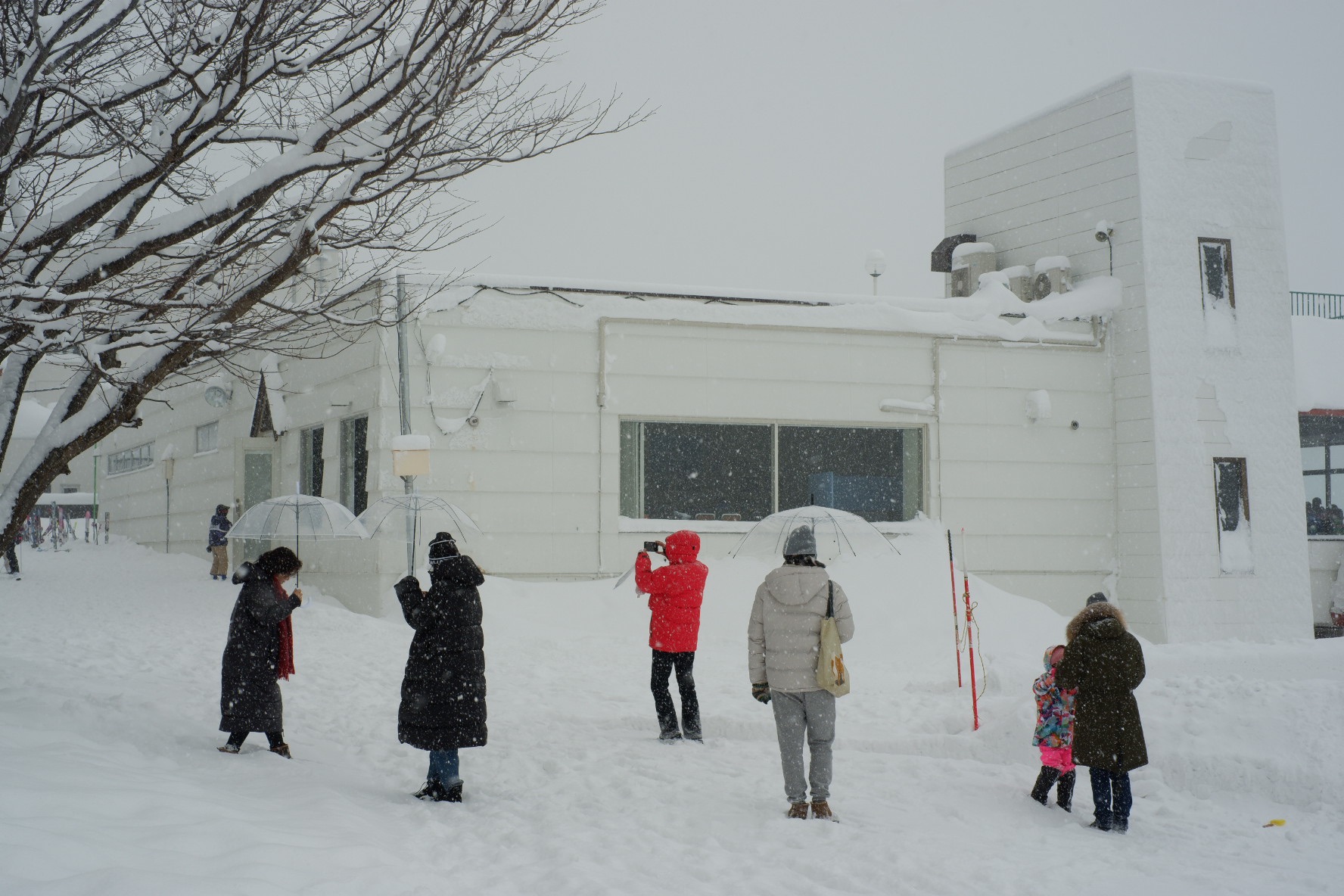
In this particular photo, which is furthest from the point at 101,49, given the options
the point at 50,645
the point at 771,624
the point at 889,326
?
the point at 889,326

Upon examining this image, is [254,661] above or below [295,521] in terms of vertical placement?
below

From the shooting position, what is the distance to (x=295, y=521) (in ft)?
34.8

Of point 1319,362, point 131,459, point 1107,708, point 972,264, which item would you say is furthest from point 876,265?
point 131,459

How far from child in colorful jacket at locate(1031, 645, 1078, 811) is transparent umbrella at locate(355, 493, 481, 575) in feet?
19.5

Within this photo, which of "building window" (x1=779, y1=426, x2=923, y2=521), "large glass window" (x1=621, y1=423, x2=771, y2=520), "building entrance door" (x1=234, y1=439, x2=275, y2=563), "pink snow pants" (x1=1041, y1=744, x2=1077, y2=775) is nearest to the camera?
"pink snow pants" (x1=1041, y1=744, x2=1077, y2=775)

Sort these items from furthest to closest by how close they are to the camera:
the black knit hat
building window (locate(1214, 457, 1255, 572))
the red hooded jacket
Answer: building window (locate(1214, 457, 1255, 572)) < the red hooded jacket < the black knit hat

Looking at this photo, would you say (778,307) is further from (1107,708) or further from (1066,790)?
(1107,708)

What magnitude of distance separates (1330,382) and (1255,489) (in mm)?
4487

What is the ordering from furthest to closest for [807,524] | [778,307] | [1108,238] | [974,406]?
1. [1108,238]
2. [974,406]
3. [778,307]
4. [807,524]

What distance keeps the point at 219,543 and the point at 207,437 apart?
14.0ft

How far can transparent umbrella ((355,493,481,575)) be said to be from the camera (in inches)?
464

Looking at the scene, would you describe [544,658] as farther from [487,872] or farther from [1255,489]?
[1255,489]

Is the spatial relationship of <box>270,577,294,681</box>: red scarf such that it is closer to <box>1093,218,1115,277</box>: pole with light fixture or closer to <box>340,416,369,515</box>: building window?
<box>340,416,369,515</box>: building window

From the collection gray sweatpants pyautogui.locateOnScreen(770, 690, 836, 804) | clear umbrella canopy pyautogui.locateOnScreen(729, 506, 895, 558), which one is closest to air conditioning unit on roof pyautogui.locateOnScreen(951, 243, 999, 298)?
clear umbrella canopy pyautogui.locateOnScreen(729, 506, 895, 558)
